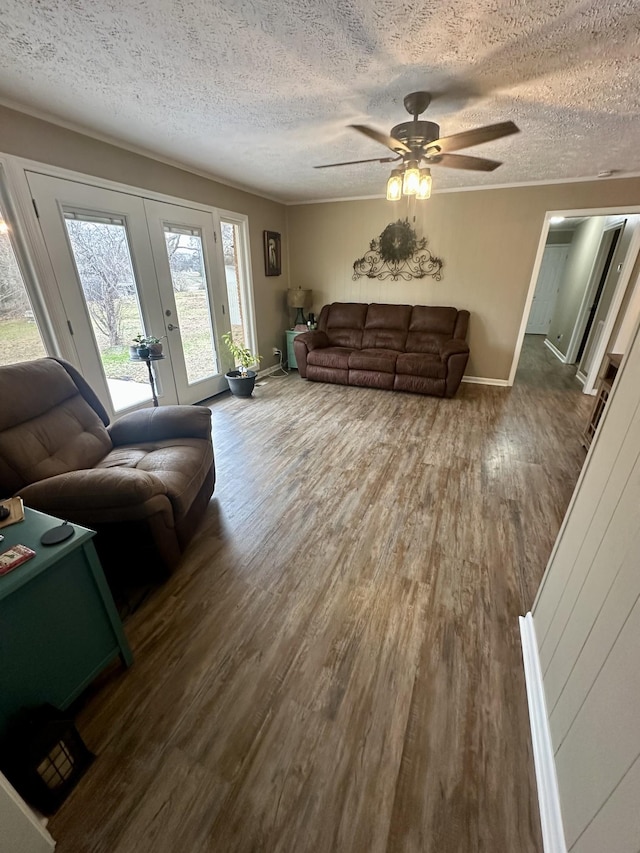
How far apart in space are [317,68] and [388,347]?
327 centimetres

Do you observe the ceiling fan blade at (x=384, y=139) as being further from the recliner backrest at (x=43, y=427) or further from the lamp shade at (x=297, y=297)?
the lamp shade at (x=297, y=297)

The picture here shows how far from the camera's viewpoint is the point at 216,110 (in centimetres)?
219

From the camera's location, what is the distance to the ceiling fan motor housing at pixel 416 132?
202cm

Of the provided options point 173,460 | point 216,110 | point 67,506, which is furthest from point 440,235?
point 67,506

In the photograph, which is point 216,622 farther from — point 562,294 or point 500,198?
point 562,294

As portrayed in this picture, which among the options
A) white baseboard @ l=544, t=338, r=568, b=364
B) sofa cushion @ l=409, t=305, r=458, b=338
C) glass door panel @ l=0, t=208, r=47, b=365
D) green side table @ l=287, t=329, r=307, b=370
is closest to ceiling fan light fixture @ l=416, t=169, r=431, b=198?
sofa cushion @ l=409, t=305, r=458, b=338

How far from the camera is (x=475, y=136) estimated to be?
196 centimetres

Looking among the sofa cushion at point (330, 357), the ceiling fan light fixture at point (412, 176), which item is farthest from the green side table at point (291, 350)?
the ceiling fan light fixture at point (412, 176)

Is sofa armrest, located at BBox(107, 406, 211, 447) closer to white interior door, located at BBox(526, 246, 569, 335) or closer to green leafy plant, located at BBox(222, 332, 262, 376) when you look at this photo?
green leafy plant, located at BBox(222, 332, 262, 376)

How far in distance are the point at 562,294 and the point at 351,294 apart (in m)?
4.86

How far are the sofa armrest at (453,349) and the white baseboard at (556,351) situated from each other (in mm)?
2952

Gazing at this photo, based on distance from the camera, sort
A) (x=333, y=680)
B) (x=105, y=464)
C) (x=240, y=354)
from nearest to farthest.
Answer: (x=333, y=680) < (x=105, y=464) < (x=240, y=354)

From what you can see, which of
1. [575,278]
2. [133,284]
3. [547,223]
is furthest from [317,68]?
[575,278]

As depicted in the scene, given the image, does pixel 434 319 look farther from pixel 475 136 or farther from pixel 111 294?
pixel 111 294
